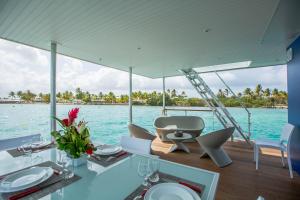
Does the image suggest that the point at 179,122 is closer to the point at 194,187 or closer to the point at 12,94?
the point at 194,187

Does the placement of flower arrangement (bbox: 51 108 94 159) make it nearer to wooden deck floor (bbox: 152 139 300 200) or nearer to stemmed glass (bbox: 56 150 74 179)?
stemmed glass (bbox: 56 150 74 179)

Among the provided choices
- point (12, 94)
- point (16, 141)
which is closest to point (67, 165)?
point (16, 141)

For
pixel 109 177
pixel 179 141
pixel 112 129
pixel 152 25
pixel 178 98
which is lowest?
pixel 112 129

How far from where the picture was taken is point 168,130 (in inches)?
174

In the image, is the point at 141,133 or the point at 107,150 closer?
the point at 107,150

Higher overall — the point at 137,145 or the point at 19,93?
the point at 19,93

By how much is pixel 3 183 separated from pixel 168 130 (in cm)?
377

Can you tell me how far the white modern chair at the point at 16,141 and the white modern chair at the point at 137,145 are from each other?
4.04ft

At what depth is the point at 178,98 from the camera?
23.5 feet

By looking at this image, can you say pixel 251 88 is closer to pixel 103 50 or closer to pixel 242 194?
pixel 242 194

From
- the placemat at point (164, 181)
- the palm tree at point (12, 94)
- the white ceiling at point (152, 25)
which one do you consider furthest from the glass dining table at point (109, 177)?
the palm tree at point (12, 94)

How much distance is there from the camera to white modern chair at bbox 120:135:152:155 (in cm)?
176

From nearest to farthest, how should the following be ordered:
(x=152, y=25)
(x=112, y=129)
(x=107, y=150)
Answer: (x=107, y=150)
(x=152, y=25)
(x=112, y=129)

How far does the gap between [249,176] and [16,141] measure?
139 inches
